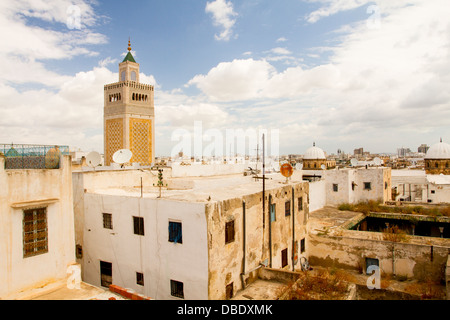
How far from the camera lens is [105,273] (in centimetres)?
1165

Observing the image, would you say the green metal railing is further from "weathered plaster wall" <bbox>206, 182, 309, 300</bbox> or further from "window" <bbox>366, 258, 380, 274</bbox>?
"window" <bbox>366, 258, 380, 274</bbox>

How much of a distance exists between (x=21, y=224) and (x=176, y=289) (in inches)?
189

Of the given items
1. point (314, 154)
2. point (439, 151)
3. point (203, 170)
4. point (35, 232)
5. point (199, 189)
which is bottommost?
point (35, 232)

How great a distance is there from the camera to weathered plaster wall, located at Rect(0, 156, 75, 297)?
25.9ft

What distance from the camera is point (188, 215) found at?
938 cm

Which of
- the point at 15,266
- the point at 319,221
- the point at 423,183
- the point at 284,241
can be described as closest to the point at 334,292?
the point at 284,241

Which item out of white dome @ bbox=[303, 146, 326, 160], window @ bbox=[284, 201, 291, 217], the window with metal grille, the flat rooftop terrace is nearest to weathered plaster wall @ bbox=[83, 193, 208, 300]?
the flat rooftop terrace

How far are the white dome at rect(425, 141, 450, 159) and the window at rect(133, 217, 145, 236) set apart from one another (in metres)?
34.5

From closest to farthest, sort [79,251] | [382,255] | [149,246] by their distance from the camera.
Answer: [149,246] < [79,251] < [382,255]

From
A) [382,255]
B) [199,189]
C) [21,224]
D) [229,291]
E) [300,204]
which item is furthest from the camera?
[300,204]

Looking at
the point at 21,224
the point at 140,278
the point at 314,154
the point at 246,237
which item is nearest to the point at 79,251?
the point at 140,278

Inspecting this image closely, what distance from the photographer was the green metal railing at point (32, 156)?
28.7ft

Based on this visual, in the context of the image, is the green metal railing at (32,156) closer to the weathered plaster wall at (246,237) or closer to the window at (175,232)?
the window at (175,232)

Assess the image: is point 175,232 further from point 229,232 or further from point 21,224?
point 21,224
